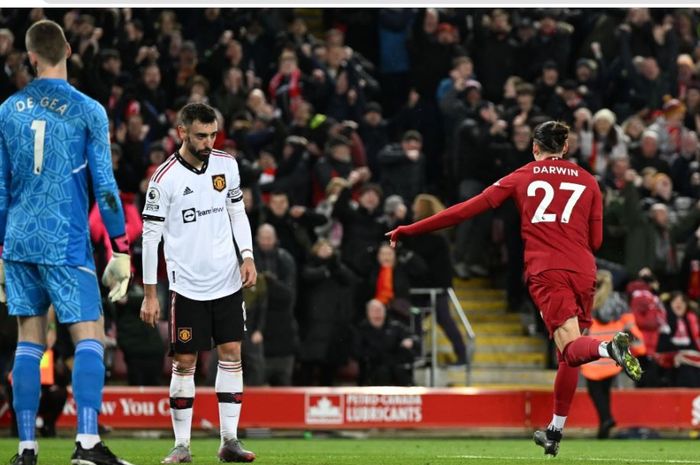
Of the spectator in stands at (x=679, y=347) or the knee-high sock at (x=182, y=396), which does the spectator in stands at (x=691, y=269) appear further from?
the knee-high sock at (x=182, y=396)

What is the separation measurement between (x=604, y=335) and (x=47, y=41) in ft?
31.3

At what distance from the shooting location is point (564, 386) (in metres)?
11.1

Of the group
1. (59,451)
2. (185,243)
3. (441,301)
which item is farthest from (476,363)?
(185,243)

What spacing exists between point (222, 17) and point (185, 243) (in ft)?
42.5

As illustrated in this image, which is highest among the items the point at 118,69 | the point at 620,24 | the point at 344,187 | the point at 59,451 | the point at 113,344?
the point at 620,24

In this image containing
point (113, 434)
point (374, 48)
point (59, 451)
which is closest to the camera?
point (59, 451)

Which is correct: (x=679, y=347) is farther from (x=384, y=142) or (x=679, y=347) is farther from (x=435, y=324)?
(x=384, y=142)

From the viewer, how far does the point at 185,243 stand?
10.4 meters

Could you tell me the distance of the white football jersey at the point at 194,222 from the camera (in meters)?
10.3

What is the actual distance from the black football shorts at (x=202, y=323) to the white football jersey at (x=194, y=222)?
0.06m

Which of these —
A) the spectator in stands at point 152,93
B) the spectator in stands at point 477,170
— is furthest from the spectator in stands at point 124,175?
the spectator in stands at point 477,170

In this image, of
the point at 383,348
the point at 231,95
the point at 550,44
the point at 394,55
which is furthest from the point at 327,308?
the point at 550,44

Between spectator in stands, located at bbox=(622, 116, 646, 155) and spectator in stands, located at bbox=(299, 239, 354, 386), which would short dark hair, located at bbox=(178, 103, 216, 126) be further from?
spectator in stands, located at bbox=(622, 116, 646, 155)

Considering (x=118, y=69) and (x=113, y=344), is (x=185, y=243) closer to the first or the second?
(x=113, y=344)
